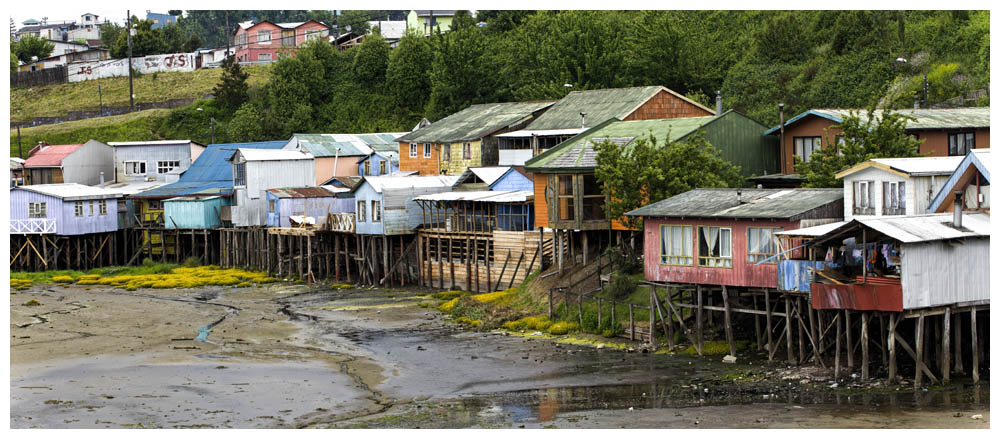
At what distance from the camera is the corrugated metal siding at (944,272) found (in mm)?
31906

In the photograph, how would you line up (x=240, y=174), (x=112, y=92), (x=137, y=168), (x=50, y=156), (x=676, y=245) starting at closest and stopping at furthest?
(x=676, y=245) < (x=240, y=174) < (x=137, y=168) < (x=50, y=156) < (x=112, y=92)

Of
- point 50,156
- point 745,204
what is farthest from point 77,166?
point 745,204

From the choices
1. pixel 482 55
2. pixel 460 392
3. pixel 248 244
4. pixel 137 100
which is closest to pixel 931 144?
pixel 460 392

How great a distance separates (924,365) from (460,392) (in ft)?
40.9

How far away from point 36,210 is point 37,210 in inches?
2.3

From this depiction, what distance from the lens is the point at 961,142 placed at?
49594 mm

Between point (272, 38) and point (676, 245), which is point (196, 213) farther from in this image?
point (272, 38)

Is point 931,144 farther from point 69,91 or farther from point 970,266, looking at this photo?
point 69,91

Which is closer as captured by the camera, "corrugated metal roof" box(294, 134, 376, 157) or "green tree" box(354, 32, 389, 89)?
"corrugated metal roof" box(294, 134, 376, 157)

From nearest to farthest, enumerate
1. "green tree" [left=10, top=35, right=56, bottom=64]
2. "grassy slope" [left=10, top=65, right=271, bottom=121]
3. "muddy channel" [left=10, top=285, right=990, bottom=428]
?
"muddy channel" [left=10, top=285, right=990, bottom=428] → "grassy slope" [left=10, top=65, right=271, bottom=121] → "green tree" [left=10, top=35, right=56, bottom=64]

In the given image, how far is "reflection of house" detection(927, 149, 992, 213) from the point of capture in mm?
33656

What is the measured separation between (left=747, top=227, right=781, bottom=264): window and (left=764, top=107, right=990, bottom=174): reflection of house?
11.1 metres

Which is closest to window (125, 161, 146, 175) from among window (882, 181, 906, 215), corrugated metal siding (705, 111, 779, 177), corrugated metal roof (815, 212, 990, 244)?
corrugated metal siding (705, 111, 779, 177)

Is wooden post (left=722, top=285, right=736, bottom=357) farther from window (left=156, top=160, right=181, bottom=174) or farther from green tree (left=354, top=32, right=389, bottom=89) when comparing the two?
green tree (left=354, top=32, right=389, bottom=89)
